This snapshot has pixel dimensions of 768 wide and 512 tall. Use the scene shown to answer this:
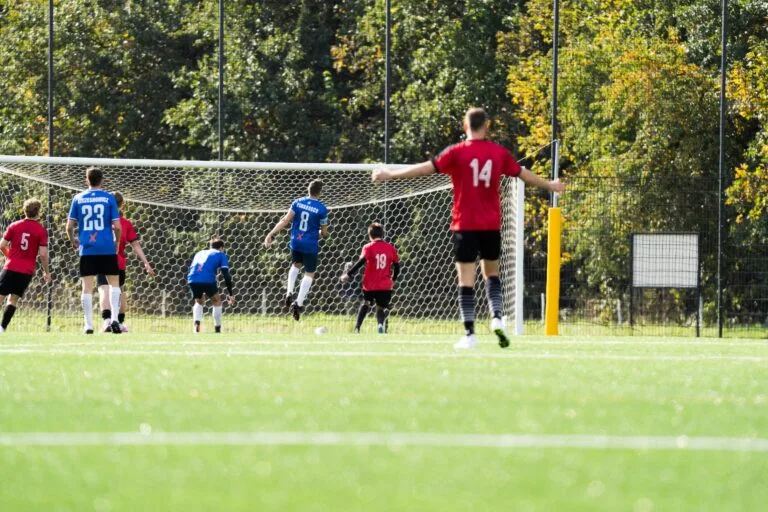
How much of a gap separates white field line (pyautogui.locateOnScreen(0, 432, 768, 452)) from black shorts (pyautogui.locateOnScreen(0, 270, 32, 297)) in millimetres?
11273

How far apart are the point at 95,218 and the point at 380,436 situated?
32.3 feet

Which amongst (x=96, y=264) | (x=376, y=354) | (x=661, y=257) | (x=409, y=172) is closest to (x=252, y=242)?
(x=661, y=257)

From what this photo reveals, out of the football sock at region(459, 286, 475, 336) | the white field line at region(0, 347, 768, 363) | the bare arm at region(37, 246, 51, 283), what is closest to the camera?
the white field line at region(0, 347, 768, 363)

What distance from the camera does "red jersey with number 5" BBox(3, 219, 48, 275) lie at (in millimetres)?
15531

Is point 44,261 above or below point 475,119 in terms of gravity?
below

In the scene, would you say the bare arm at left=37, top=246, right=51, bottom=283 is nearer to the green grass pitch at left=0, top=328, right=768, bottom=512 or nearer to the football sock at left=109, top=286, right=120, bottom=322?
the football sock at left=109, top=286, right=120, bottom=322

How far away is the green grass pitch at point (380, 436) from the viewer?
3576 millimetres

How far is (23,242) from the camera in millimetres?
15539

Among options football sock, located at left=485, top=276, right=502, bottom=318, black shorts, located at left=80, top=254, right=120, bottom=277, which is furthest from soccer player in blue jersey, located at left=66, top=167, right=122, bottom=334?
football sock, located at left=485, top=276, right=502, bottom=318

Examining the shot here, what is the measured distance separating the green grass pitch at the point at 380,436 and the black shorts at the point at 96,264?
19.4ft

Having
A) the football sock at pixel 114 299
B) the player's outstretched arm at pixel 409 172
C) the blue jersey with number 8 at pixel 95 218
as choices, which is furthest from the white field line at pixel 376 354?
the football sock at pixel 114 299

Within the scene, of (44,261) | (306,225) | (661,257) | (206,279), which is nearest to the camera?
(44,261)

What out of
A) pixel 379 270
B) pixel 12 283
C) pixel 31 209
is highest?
pixel 31 209

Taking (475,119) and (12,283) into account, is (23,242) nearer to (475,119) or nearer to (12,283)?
(12,283)
